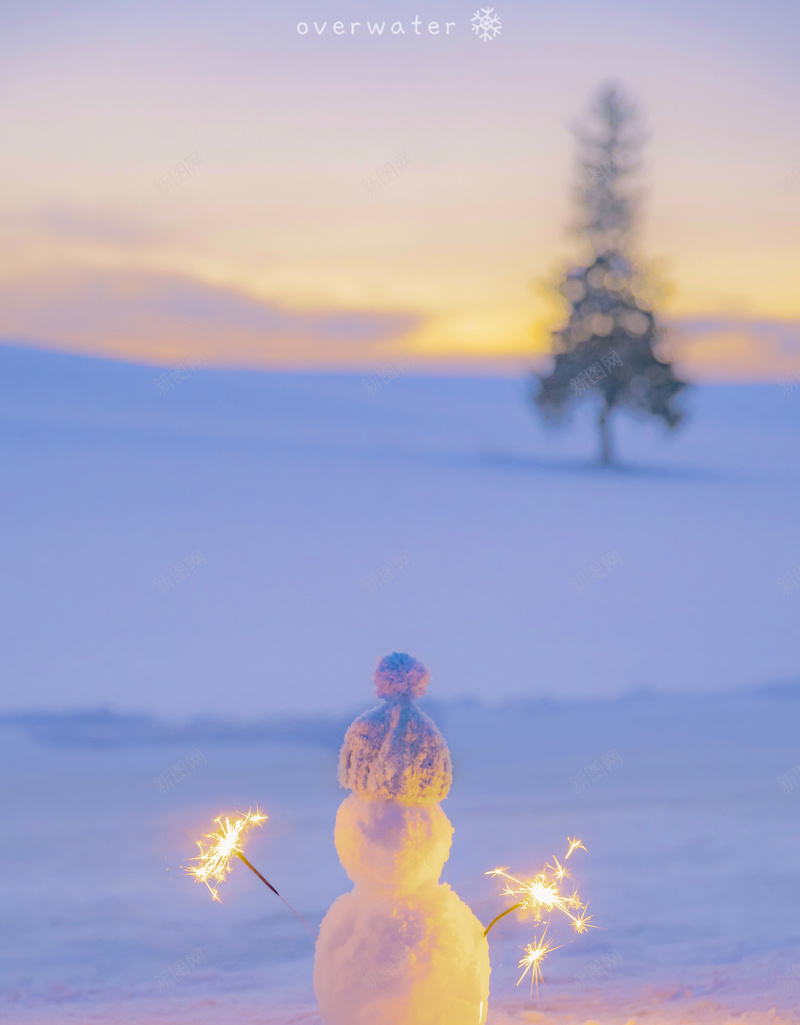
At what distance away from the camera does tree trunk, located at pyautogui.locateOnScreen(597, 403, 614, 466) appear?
1220 cm

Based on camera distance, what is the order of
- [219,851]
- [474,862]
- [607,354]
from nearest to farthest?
[219,851], [474,862], [607,354]

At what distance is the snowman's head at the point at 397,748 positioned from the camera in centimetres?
248

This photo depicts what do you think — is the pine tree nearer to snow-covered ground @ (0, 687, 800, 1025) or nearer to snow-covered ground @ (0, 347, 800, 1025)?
snow-covered ground @ (0, 347, 800, 1025)

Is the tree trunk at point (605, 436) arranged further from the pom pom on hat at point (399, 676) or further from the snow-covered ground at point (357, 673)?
the pom pom on hat at point (399, 676)

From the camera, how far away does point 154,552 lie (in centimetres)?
894

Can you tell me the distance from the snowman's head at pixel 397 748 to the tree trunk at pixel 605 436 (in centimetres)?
1000

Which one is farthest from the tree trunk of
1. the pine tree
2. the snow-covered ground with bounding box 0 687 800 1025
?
the snow-covered ground with bounding box 0 687 800 1025

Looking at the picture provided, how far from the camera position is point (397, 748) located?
8.11 ft

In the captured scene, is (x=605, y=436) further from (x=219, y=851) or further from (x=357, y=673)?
(x=219, y=851)

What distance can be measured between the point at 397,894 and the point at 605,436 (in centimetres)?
1037

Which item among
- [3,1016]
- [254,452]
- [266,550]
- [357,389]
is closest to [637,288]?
[357,389]

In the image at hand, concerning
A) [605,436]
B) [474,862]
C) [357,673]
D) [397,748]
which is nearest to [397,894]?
[397,748]

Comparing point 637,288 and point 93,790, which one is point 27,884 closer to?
point 93,790

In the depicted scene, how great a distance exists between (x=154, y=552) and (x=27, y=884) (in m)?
4.89
